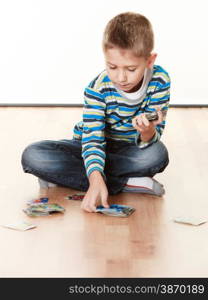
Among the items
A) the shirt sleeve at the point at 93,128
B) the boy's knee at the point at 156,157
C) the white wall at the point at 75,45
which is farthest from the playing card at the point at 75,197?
the white wall at the point at 75,45

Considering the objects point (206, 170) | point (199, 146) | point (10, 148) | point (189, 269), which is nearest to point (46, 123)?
point (10, 148)

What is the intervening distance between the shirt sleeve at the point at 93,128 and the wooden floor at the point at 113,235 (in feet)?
0.63

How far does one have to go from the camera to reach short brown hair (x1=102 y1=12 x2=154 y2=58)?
7.15 feet

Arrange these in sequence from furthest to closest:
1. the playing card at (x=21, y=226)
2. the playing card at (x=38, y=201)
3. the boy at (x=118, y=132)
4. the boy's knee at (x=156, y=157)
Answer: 1. the boy's knee at (x=156, y=157)
2. the playing card at (x=38, y=201)
3. the boy at (x=118, y=132)
4. the playing card at (x=21, y=226)

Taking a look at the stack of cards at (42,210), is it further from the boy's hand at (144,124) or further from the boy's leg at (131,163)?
the boy's hand at (144,124)

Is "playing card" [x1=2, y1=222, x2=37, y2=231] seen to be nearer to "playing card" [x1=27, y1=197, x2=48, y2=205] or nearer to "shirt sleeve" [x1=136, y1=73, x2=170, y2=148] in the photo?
"playing card" [x1=27, y1=197, x2=48, y2=205]

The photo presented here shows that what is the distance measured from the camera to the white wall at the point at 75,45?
4684mm

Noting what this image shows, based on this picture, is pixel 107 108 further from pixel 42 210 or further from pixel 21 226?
pixel 21 226

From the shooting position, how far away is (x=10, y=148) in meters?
3.24

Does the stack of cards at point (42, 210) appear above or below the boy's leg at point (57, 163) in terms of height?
below

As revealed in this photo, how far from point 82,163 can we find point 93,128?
0.21 meters

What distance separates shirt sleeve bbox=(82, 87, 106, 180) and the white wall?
2.41m

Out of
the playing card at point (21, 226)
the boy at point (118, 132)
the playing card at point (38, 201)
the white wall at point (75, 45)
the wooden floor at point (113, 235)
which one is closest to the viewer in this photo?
the wooden floor at point (113, 235)

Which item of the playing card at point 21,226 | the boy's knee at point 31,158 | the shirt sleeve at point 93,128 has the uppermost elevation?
the shirt sleeve at point 93,128
